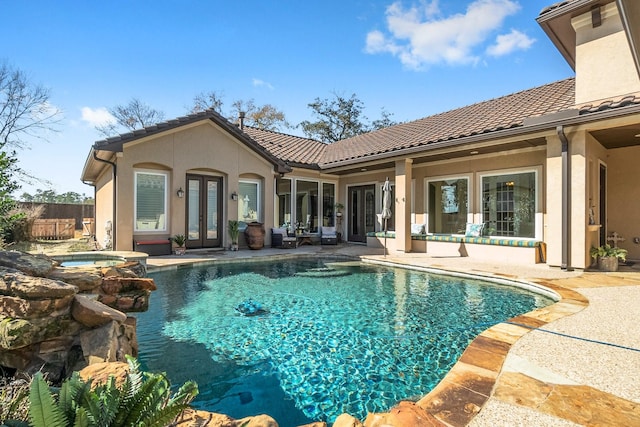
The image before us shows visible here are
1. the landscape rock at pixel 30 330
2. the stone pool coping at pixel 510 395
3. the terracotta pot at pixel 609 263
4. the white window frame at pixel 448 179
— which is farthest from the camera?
the white window frame at pixel 448 179

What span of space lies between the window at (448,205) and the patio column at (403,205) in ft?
4.36

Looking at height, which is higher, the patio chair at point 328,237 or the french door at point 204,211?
the french door at point 204,211

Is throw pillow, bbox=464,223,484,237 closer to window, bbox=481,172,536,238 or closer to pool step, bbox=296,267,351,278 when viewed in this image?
window, bbox=481,172,536,238

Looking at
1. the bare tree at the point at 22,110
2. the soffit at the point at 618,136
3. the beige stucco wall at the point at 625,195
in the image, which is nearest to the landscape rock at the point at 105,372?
the soffit at the point at 618,136

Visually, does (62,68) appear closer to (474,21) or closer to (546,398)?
(474,21)

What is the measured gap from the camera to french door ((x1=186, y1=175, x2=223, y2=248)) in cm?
1152

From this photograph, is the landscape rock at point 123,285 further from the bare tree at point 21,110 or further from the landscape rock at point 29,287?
the bare tree at point 21,110

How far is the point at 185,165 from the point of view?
11.1 metres

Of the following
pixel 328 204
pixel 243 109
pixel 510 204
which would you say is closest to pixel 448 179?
pixel 510 204

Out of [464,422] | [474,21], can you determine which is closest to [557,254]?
[464,422]

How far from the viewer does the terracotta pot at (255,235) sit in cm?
1211

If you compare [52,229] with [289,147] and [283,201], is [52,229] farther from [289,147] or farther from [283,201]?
[289,147]

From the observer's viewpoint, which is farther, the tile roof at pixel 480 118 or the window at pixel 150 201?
the window at pixel 150 201

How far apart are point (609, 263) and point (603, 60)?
5037 millimetres
